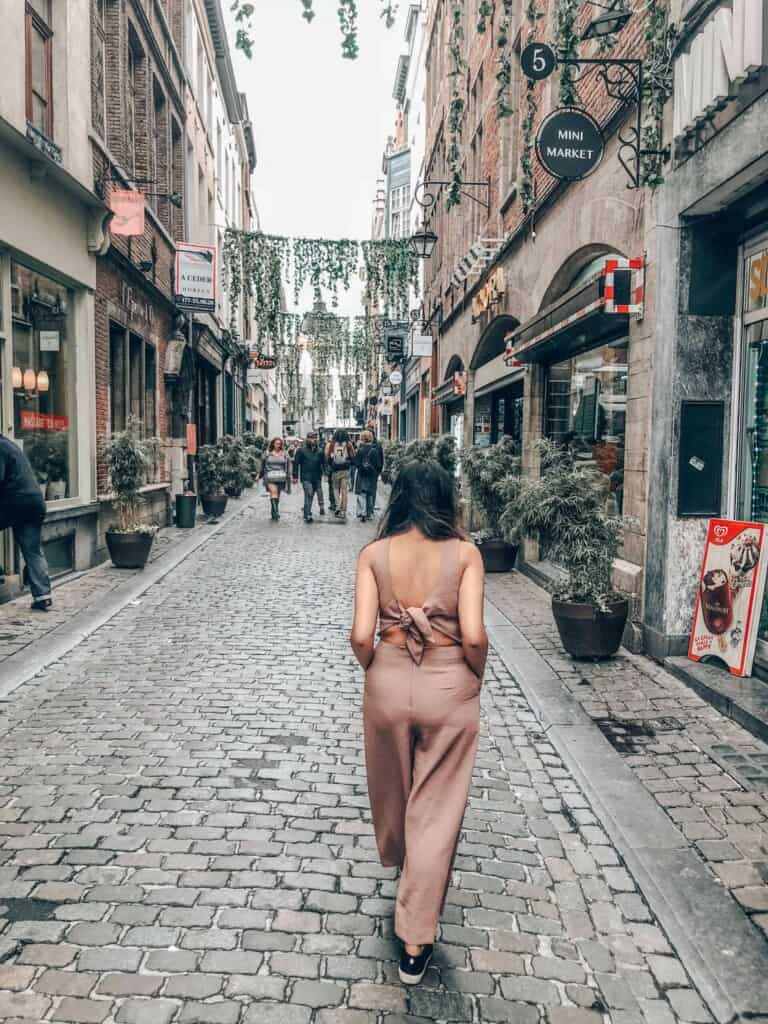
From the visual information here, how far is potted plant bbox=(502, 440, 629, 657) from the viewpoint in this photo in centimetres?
702

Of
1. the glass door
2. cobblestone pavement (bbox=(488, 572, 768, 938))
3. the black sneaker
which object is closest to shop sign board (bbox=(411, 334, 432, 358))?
cobblestone pavement (bbox=(488, 572, 768, 938))

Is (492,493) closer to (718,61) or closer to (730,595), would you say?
(730,595)

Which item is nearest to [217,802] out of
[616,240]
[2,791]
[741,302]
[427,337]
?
[2,791]

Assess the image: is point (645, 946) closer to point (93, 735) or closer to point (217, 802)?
point (217, 802)

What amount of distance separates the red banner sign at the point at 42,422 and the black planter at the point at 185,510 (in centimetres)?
567

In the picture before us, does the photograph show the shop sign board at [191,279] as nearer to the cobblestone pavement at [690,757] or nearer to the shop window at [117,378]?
the shop window at [117,378]

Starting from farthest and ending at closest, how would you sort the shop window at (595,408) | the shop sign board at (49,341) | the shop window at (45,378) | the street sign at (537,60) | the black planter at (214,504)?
the black planter at (214,504), the shop sign board at (49,341), the shop window at (45,378), the shop window at (595,408), the street sign at (537,60)

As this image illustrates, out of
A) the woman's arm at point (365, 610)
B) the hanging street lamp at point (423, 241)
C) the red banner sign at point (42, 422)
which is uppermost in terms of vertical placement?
the hanging street lamp at point (423, 241)

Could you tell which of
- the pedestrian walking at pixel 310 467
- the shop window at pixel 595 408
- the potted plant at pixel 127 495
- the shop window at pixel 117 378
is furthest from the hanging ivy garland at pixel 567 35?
the pedestrian walking at pixel 310 467

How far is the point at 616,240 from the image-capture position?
27.1ft

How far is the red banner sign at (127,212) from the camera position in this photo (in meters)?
12.1

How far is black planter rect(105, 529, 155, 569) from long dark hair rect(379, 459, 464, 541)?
353 inches

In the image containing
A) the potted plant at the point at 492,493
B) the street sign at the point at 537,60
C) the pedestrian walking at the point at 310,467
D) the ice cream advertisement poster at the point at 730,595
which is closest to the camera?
the ice cream advertisement poster at the point at 730,595

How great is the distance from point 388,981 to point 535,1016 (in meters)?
0.48
